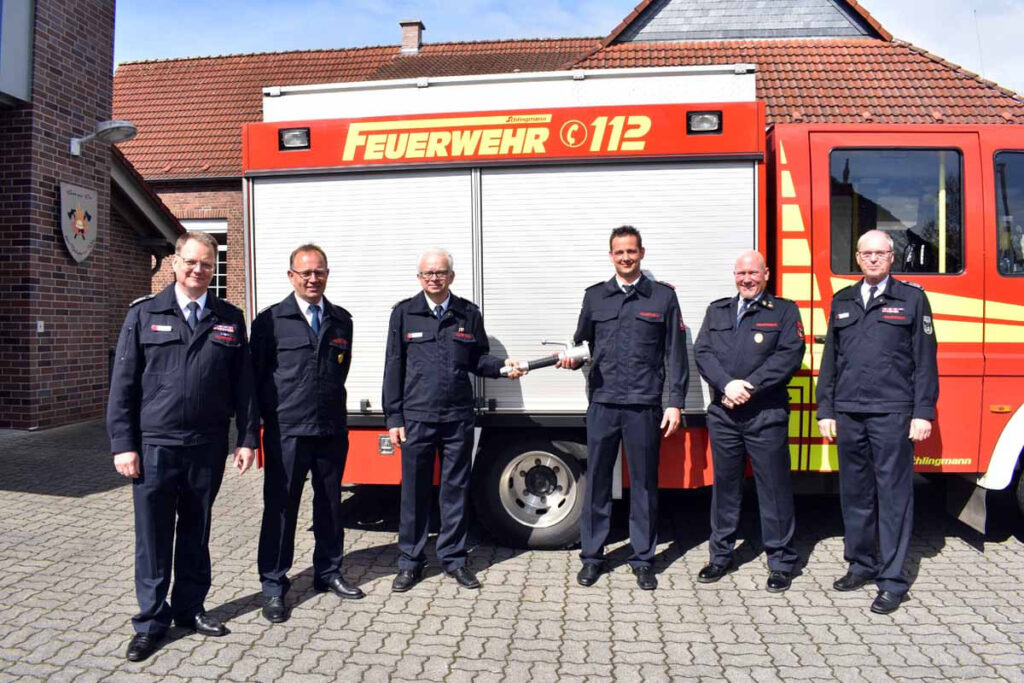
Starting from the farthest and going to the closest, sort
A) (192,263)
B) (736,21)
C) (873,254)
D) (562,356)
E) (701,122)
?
1. (736,21)
2. (701,122)
3. (562,356)
4. (873,254)
5. (192,263)

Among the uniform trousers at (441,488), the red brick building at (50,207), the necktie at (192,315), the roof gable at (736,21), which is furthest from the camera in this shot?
the roof gable at (736,21)

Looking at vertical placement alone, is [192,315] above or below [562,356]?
above

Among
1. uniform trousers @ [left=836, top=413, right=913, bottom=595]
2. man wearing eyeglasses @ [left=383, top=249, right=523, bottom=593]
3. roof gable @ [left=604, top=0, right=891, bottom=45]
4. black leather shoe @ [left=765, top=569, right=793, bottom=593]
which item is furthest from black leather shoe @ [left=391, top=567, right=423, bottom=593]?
roof gable @ [left=604, top=0, right=891, bottom=45]

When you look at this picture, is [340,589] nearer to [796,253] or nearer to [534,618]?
[534,618]

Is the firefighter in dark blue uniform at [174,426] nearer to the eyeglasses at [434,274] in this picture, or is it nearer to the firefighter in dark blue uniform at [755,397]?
the eyeglasses at [434,274]

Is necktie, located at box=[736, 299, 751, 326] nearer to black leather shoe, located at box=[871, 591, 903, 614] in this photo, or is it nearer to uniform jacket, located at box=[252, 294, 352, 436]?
black leather shoe, located at box=[871, 591, 903, 614]

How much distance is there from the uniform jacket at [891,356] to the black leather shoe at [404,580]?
2.52 metres

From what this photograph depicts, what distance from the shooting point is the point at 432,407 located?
14.4 ft

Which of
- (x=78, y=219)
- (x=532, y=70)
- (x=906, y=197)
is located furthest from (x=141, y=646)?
(x=532, y=70)

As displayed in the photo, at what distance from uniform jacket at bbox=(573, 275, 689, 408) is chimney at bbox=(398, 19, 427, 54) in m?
19.7

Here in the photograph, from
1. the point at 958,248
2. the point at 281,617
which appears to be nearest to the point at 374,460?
the point at 281,617

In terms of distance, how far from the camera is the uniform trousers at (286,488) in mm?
4039

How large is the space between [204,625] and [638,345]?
2.61m

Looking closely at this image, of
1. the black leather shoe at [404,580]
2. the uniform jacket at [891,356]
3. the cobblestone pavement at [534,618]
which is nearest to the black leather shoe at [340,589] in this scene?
the cobblestone pavement at [534,618]
